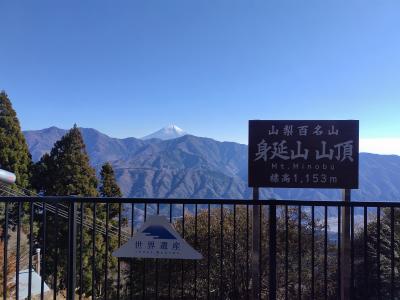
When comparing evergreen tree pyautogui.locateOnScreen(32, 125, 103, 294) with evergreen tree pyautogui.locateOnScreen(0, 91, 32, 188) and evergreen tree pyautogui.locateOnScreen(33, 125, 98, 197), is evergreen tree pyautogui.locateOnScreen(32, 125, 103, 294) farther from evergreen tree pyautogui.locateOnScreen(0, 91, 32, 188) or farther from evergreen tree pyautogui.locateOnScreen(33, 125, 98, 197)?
evergreen tree pyautogui.locateOnScreen(0, 91, 32, 188)

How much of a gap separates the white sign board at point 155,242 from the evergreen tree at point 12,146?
25.8 metres

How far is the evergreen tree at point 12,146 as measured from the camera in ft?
95.5

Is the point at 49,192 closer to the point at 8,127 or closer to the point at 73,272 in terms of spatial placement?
the point at 8,127

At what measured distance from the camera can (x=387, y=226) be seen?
13.1 metres

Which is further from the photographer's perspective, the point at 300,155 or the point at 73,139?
the point at 73,139

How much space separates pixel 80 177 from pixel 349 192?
959 inches

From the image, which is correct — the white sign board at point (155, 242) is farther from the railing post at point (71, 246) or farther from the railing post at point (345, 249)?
the railing post at point (345, 249)

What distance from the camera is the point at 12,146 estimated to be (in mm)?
29766

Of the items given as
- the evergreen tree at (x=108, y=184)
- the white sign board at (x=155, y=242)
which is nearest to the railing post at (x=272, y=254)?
the white sign board at (x=155, y=242)

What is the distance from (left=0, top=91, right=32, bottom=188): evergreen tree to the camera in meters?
29.1

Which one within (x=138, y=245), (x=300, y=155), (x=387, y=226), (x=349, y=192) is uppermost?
(x=300, y=155)

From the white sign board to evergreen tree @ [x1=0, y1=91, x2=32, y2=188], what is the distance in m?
25.8

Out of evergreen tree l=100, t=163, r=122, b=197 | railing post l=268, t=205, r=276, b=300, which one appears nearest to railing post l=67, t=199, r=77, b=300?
railing post l=268, t=205, r=276, b=300

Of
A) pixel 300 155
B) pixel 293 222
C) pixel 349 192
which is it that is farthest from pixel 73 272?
pixel 293 222
